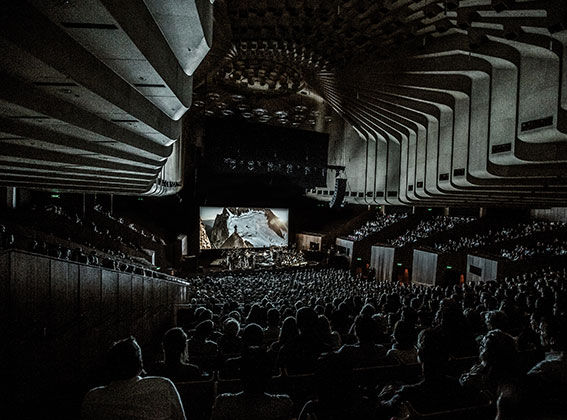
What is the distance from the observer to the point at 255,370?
2.54 m

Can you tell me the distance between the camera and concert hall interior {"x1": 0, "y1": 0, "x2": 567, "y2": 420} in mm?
2953

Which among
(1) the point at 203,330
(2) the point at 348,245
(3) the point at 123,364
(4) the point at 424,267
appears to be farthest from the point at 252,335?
(2) the point at 348,245

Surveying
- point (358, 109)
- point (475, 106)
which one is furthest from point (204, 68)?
point (475, 106)

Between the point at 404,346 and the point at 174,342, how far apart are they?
272 cm

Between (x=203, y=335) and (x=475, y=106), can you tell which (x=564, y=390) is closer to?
(x=203, y=335)

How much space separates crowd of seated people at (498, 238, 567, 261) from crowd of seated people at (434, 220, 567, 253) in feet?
2.43

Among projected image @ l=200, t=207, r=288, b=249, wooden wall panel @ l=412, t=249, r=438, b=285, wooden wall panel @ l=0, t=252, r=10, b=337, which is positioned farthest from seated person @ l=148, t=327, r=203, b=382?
projected image @ l=200, t=207, r=288, b=249

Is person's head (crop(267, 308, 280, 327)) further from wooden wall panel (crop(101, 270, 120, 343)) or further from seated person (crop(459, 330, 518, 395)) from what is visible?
seated person (crop(459, 330, 518, 395))

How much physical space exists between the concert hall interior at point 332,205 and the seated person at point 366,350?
4 centimetres

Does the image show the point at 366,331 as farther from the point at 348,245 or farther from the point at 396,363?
the point at 348,245

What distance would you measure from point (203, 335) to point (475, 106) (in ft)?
40.0

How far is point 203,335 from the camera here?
5801mm

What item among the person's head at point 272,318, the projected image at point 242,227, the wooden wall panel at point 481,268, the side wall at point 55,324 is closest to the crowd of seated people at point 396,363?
the person's head at point 272,318

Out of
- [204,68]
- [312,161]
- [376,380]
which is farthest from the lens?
[312,161]
